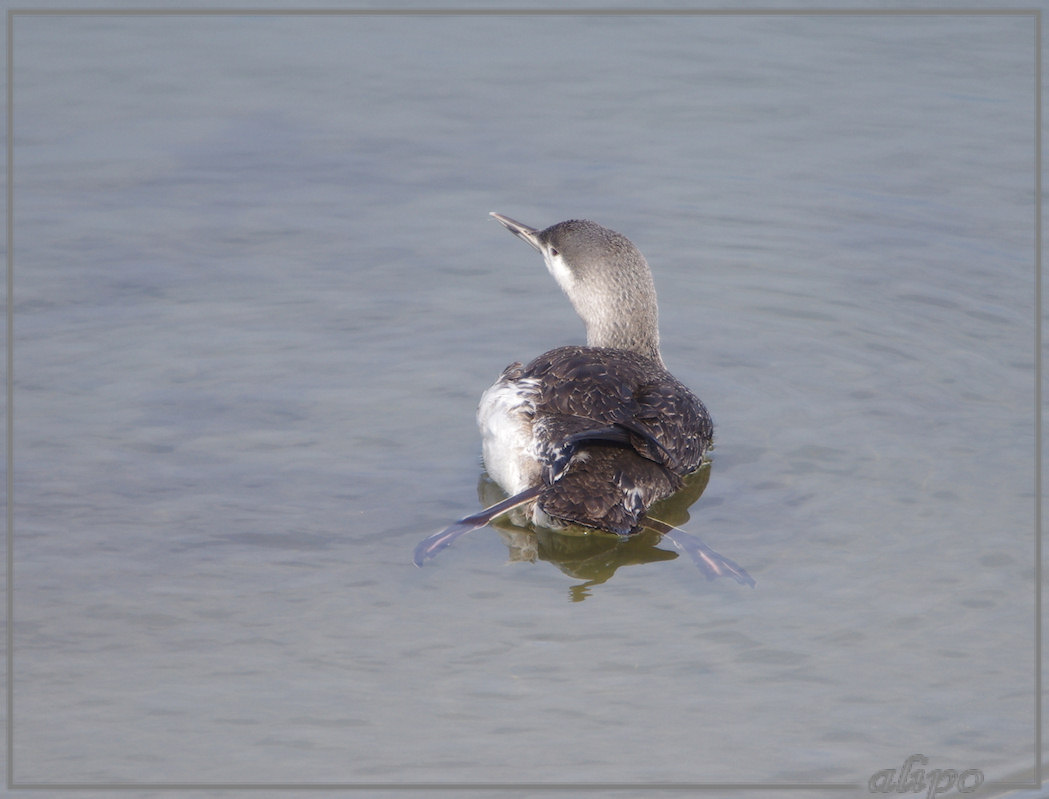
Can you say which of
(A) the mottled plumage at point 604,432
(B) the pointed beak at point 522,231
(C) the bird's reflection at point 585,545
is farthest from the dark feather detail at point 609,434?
(B) the pointed beak at point 522,231

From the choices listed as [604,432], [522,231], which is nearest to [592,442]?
[604,432]

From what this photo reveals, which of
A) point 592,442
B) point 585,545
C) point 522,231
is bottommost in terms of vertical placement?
point 585,545

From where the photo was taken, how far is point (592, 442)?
553cm

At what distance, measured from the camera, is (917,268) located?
7977 millimetres

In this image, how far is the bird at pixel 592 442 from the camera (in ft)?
17.6

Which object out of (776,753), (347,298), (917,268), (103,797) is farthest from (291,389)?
(917,268)

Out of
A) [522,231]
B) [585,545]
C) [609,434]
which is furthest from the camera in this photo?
[522,231]

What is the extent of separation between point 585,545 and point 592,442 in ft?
1.43

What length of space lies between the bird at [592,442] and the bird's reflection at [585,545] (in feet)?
0.21

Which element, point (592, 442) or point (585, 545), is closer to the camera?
point (592, 442)

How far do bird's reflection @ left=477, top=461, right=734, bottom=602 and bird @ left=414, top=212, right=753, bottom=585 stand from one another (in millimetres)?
64

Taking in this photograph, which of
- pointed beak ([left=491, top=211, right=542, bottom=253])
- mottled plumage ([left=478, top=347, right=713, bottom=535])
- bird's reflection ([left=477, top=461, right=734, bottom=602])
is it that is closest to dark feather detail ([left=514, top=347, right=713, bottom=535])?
mottled plumage ([left=478, top=347, right=713, bottom=535])

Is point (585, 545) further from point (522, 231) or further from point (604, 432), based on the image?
point (522, 231)

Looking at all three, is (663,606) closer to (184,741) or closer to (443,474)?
(443,474)
